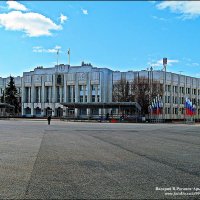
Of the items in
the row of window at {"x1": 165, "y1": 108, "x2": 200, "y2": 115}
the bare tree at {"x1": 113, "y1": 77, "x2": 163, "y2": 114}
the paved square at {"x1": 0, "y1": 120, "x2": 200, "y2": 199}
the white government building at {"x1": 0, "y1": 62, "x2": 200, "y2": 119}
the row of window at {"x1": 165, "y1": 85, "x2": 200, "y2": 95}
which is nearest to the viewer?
the paved square at {"x1": 0, "y1": 120, "x2": 200, "y2": 199}

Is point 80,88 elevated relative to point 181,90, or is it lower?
elevated

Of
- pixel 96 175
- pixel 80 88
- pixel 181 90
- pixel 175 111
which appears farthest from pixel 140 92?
pixel 96 175

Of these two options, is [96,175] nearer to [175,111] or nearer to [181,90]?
[175,111]

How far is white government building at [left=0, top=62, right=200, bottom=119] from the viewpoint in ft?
362

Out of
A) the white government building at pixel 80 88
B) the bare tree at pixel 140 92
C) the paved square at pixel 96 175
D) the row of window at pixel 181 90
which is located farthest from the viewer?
the row of window at pixel 181 90

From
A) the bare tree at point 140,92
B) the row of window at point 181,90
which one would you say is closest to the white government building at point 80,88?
the row of window at point 181,90

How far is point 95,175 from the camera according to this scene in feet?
29.9

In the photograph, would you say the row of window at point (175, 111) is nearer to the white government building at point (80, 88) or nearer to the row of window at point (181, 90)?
the white government building at point (80, 88)

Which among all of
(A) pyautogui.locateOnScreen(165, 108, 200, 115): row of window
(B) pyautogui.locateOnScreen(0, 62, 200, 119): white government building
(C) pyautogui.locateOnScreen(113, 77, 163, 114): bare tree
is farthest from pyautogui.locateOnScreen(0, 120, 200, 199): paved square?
(A) pyautogui.locateOnScreen(165, 108, 200, 115): row of window

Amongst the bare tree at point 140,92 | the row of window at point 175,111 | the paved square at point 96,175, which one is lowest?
the paved square at point 96,175

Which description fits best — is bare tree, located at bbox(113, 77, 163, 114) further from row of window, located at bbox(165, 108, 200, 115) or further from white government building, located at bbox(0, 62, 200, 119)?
row of window, located at bbox(165, 108, 200, 115)

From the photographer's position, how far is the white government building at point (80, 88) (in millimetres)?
110438

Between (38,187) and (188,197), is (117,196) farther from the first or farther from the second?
(38,187)

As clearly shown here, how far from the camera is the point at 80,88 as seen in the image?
376 feet
